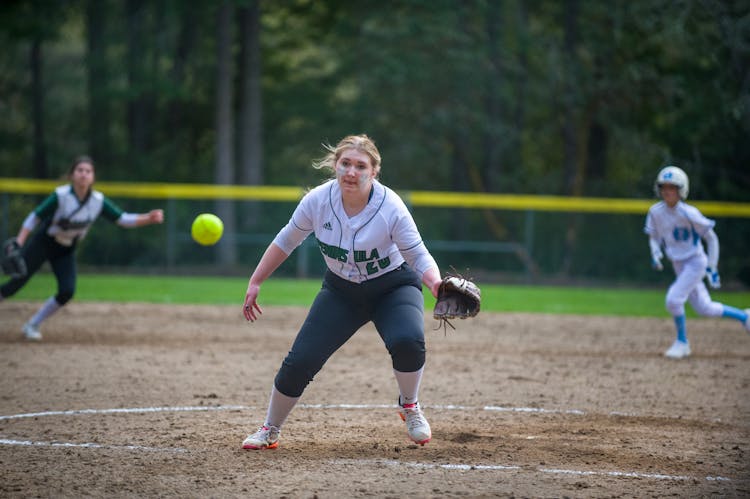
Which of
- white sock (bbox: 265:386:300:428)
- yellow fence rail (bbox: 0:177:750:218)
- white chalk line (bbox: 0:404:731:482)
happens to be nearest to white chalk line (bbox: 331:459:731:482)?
white chalk line (bbox: 0:404:731:482)

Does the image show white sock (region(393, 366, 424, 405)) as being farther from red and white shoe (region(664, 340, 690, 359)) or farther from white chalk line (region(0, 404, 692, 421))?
red and white shoe (region(664, 340, 690, 359))

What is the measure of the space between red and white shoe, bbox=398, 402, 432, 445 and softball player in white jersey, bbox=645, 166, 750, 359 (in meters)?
5.29

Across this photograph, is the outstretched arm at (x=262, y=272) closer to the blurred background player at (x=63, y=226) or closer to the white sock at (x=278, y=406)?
the white sock at (x=278, y=406)

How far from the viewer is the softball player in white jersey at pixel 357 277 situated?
5539 mm

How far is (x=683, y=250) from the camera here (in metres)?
10.3

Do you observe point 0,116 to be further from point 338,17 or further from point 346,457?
point 346,457

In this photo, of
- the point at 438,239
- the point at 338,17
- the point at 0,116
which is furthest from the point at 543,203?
the point at 0,116

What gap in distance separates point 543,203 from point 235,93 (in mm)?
12366

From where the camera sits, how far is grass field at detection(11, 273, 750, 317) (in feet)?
50.4

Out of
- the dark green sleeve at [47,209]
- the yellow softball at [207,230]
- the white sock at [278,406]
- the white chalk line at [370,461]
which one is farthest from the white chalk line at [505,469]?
the dark green sleeve at [47,209]

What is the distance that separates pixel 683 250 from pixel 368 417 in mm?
5082

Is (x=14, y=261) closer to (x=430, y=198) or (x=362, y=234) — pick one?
(x=362, y=234)

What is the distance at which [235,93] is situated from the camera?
93.4ft

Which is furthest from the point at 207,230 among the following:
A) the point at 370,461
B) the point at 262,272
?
the point at 370,461
